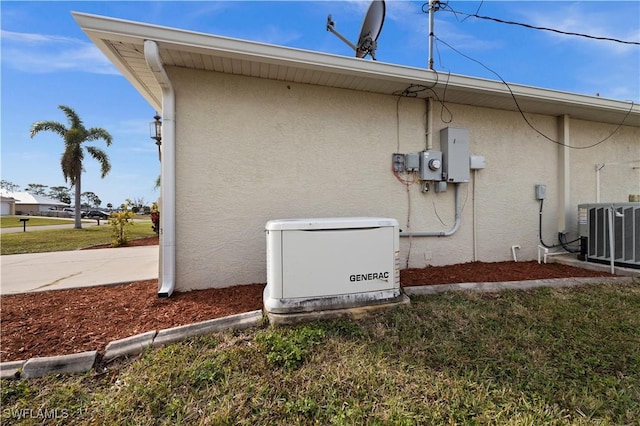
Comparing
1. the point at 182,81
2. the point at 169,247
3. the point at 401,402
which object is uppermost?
the point at 182,81

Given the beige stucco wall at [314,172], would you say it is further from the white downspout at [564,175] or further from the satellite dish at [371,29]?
the satellite dish at [371,29]

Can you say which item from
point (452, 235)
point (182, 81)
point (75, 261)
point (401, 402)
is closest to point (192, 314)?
point (401, 402)

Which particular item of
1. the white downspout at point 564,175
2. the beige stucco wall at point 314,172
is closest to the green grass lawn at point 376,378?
the beige stucco wall at point 314,172

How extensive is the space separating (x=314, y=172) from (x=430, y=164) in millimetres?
1748

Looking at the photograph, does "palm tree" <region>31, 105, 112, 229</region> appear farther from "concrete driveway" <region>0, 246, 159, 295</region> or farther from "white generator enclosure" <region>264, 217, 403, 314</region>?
"white generator enclosure" <region>264, 217, 403, 314</region>

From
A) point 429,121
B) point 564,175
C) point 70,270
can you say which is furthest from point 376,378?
point 70,270

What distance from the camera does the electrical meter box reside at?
3.91 m

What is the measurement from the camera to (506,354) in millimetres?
1992

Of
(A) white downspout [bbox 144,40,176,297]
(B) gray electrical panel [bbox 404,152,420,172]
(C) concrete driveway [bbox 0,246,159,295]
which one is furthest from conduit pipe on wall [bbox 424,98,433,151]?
(C) concrete driveway [bbox 0,246,159,295]

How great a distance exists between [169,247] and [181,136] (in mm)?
1328

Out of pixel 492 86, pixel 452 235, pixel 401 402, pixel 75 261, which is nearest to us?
pixel 401 402

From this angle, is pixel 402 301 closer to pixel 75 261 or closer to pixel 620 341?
pixel 620 341

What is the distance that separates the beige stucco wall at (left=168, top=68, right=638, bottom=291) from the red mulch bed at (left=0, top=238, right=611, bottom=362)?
1.31 ft

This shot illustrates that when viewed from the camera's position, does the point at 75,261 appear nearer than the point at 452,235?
No
